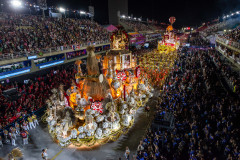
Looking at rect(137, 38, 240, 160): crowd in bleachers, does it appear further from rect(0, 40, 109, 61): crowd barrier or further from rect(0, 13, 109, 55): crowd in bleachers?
rect(0, 13, 109, 55): crowd in bleachers

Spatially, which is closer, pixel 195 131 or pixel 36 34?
pixel 195 131

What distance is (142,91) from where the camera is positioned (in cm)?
1505

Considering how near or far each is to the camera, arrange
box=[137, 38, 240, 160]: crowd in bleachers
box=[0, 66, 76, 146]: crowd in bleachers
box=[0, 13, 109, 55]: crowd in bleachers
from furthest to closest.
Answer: box=[0, 13, 109, 55]: crowd in bleachers
box=[0, 66, 76, 146]: crowd in bleachers
box=[137, 38, 240, 160]: crowd in bleachers

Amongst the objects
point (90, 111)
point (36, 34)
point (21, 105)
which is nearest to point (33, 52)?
point (36, 34)

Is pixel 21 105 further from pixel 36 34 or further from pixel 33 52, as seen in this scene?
pixel 36 34

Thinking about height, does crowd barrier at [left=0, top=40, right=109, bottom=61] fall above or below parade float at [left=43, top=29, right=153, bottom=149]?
above

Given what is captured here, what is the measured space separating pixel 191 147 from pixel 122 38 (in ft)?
32.9

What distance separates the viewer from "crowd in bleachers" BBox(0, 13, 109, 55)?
20.6m

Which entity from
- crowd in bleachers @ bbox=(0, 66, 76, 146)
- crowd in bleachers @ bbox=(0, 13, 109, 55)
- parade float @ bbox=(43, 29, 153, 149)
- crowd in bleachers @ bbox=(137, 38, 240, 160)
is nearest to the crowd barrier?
crowd in bleachers @ bbox=(0, 13, 109, 55)

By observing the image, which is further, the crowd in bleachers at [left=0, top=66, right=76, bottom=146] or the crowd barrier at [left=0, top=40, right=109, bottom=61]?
the crowd barrier at [left=0, top=40, right=109, bottom=61]

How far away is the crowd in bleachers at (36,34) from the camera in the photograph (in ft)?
67.7

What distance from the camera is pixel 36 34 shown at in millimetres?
24500

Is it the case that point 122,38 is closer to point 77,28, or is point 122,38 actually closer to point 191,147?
point 191,147

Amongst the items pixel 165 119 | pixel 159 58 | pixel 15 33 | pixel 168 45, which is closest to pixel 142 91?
pixel 165 119
